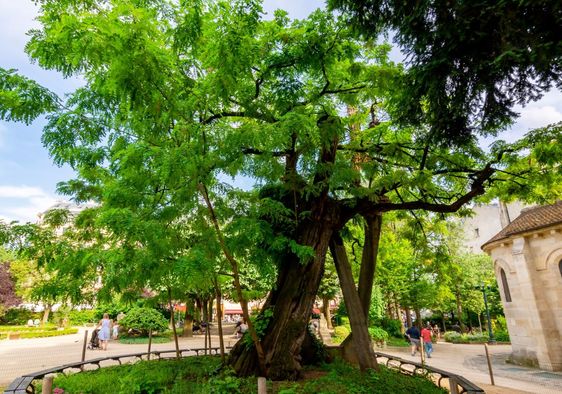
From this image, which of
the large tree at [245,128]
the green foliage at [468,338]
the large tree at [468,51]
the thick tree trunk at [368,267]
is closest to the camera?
the large tree at [468,51]

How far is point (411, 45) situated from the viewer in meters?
4.72

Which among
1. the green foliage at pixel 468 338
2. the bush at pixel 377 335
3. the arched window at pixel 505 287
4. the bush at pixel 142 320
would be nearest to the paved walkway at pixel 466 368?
the bush at pixel 377 335

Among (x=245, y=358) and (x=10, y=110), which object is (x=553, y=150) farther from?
(x=10, y=110)

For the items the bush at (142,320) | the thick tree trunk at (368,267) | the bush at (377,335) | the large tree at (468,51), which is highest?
the large tree at (468,51)

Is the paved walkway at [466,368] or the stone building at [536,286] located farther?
the stone building at [536,286]

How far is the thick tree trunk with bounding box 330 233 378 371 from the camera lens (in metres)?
8.56

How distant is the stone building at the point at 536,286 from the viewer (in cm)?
1584

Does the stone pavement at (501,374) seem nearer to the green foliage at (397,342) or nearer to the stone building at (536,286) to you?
the stone building at (536,286)

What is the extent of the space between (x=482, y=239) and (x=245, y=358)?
173 ft

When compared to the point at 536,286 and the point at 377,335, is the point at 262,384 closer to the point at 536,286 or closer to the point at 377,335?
the point at 536,286

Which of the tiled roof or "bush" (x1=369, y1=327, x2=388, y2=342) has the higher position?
the tiled roof

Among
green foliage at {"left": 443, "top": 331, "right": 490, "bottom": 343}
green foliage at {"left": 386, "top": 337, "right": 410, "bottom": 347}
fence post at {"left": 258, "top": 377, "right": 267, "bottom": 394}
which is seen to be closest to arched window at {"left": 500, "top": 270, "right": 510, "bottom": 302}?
green foliage at {"left": 386, "top": 337, "right": 410, "bottom": 347}

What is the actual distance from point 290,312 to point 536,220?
52.1 feet

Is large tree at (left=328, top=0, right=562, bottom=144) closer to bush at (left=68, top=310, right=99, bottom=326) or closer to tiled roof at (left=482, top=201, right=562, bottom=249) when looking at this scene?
tiled roof at (left=482, top=201, right=562, bottom=249)
